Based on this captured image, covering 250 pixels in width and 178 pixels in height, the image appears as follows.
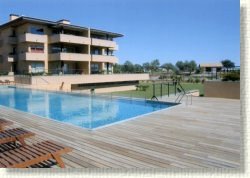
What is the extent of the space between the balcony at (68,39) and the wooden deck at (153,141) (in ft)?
68.9

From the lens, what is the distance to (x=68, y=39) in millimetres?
27938

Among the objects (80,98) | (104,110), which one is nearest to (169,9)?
(104,110)

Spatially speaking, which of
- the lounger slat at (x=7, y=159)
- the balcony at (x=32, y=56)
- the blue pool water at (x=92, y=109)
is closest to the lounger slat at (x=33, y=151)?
the lounger slat at (x=7, y=159)

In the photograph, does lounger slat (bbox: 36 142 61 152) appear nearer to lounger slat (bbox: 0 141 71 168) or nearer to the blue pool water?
lounger slat (bbox: 0 141 71 168)

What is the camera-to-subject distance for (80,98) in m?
15.4

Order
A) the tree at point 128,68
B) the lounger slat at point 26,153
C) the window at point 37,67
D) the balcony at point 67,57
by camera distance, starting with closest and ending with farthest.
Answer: the lounger slat at point 26,153 → the balcony at point 67,57 → the window at point 37,67 → the tree at point 128,68

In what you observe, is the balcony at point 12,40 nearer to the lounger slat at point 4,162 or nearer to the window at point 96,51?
the window at point 96,51

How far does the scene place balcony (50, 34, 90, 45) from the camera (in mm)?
27381

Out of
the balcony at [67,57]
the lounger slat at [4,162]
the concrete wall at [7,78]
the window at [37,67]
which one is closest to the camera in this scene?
the lounger slat at [4,162]

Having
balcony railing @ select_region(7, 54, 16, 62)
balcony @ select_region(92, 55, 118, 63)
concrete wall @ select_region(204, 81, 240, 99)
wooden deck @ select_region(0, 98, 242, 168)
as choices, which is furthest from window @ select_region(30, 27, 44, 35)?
wooden deck @ select_region(0, 98, 242, 168)

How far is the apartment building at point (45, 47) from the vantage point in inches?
1066

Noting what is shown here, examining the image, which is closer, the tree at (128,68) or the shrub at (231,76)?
the shrub at (231,76)

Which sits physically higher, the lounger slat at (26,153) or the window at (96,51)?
the window at (96,51)

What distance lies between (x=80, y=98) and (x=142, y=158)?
38.3ft
